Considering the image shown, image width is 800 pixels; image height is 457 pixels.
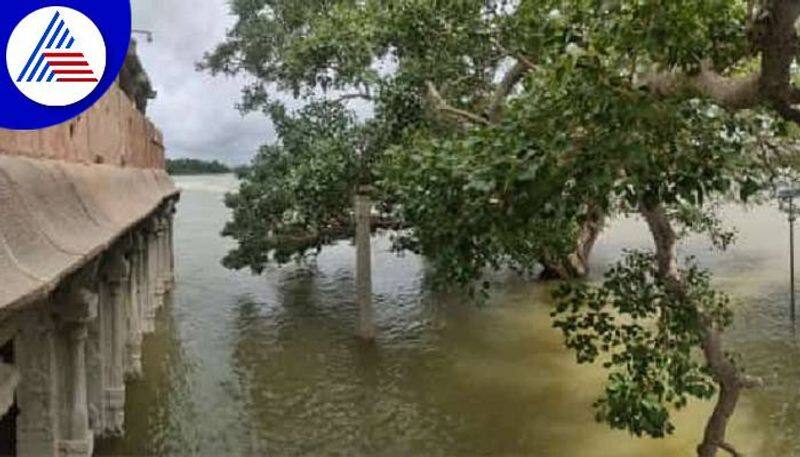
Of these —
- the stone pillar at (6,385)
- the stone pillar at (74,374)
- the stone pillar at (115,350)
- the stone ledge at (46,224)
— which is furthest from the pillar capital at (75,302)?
the stone pillar at (115,350)

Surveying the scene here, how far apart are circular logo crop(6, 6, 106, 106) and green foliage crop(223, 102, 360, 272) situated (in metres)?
10.2

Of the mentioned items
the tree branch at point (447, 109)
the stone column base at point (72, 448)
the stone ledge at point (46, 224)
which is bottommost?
the stone column base at point (72, 448)

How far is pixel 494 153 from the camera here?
645 centimetres

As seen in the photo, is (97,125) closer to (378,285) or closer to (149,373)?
(149,373)

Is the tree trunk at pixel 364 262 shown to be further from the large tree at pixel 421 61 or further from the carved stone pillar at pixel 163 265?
the carved stone pillar at pixel 163 265

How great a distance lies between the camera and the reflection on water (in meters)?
11.4

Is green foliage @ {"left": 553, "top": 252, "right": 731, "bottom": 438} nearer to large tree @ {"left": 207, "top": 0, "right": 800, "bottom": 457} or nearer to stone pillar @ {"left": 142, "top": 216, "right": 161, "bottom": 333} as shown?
large tree @ {"left": 207, "top": 0, "right": 800, "bottom": 457}

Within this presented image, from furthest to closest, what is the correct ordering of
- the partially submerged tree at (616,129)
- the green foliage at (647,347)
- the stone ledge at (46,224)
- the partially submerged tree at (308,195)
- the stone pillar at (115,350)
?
1. the partially submerged tree at (308,195)
2. the stone pillar at (115,350)
3. the green foliage at (647,347)
4. the partially submerged tree at (616,129)
5. the stone ledge at (46,224)

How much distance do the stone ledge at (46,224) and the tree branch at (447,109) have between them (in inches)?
204

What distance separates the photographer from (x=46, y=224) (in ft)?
14.9

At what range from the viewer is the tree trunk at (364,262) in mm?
A: 17156

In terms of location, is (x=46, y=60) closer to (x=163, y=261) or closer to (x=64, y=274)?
(x=64, y=274)

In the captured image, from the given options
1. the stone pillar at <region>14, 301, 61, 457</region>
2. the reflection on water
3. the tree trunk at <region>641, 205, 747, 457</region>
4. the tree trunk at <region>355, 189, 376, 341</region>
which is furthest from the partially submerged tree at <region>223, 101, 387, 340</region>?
the stone pillar at <region>14, 301, 61, 457</region>

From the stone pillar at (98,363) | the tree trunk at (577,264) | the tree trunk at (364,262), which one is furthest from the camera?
the tree trunk at (577,264)
